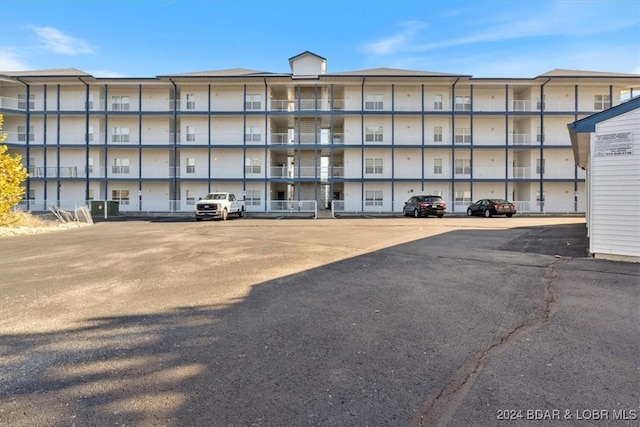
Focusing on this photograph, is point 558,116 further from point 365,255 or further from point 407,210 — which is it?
point 365,255

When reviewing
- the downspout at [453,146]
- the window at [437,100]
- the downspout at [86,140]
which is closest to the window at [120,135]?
the downspout at [86,140]

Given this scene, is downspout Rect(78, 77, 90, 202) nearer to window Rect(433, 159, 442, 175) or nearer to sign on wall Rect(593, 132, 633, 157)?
window Rect(433, 159, 442, 175)

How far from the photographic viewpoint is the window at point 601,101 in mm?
36656

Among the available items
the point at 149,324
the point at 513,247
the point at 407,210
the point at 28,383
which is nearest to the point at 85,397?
the point at 28,383

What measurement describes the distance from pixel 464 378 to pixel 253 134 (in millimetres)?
35869

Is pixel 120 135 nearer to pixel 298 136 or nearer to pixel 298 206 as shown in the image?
pixel 298 136

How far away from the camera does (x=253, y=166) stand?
122ft

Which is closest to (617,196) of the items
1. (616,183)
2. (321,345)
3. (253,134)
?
(616,183)

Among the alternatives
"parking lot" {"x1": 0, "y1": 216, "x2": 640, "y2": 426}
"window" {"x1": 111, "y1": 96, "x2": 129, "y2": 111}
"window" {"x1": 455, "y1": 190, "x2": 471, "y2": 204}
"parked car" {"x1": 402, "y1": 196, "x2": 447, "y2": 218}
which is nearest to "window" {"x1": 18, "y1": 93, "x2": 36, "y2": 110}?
"window" {"x1": 111, "y1": 96, "x2": 129, "y2": 111}

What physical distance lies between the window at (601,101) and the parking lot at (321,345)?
35974 millimetres

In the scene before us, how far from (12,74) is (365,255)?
4325cm

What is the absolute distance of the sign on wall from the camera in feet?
31.6

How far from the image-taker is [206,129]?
3747 cm

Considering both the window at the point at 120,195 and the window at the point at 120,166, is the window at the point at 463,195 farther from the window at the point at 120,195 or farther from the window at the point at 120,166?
the window at the point at 120,166
